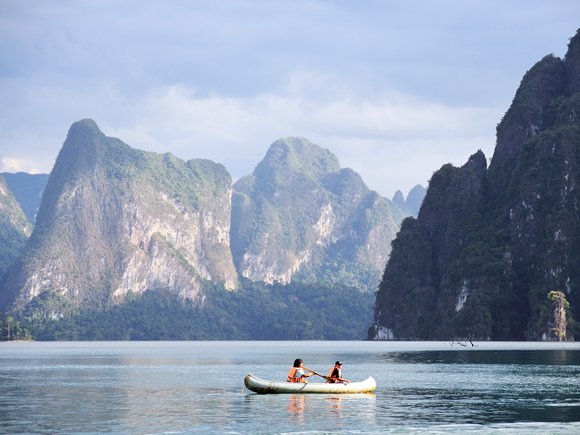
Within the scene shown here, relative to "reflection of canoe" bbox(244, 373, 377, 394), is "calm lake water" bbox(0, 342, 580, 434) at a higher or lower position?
lower

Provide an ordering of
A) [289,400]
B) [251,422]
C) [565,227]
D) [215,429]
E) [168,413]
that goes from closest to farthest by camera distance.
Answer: [215,429] < [251,422] < [168,413] < [289,400] < [565,227]

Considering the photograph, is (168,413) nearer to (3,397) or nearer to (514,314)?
(3,397)

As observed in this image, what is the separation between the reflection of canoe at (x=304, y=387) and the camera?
57.9 m

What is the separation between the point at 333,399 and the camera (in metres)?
57.4

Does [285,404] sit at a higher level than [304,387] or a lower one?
lower

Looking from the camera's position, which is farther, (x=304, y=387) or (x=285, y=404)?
(x=304, y=387)

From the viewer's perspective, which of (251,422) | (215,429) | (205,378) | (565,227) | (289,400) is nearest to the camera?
(215,429)

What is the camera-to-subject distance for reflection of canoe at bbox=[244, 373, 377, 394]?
57.9 meters

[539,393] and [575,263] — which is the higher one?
[575,263]

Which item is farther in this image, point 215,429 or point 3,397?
point 3,397

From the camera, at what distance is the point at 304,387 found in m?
57.9

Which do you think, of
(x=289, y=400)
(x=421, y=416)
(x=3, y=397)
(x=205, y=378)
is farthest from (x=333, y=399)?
(x=205, y=378)

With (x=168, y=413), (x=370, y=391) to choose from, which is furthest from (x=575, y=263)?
(x=168, y=413)

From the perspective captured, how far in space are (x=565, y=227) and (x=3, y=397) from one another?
5837 inches
